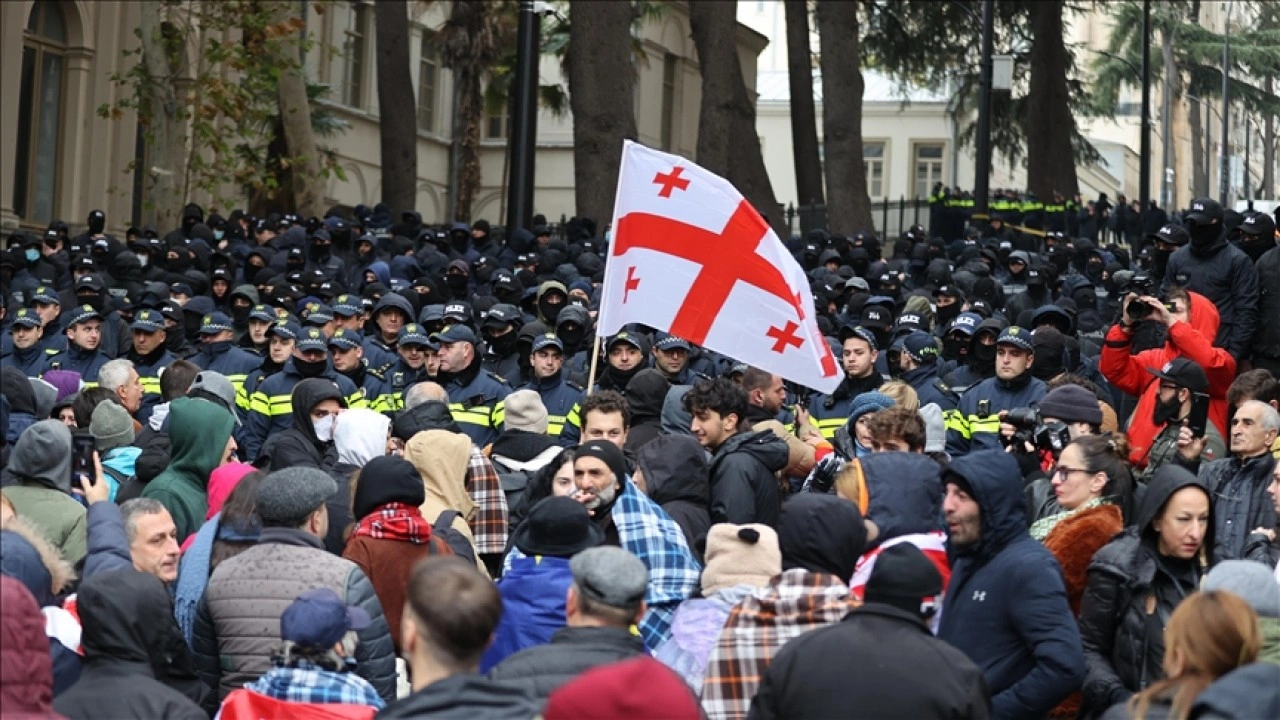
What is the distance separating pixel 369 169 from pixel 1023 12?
14.4 metres

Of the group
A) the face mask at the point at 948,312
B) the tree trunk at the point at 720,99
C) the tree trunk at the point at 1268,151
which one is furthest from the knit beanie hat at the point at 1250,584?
the tree trunk at the point at 720,99

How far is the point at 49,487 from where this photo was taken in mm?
7840

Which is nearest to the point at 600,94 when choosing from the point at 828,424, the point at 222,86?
the point at 222,86

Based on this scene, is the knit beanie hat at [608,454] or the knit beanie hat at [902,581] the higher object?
the knit beanie hat at [608,454]

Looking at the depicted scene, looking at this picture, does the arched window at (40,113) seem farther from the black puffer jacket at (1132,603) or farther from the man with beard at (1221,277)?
the black puffer jacket at (1132,603)

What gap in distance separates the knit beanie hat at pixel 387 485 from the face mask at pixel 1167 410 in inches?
160

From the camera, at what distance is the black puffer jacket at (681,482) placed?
8.77 metres

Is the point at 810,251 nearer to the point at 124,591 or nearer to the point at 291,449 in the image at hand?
the point at 291,449

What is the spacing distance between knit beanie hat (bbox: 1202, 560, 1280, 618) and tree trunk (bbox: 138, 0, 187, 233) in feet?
68.5

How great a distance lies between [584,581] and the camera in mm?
6133

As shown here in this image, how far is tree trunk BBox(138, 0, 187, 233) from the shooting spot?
83.5 feet

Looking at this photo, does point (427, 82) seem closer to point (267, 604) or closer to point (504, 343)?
point (504, 343)

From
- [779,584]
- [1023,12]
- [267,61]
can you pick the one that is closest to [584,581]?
[779,584]

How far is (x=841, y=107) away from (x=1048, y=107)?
18.5 feet
